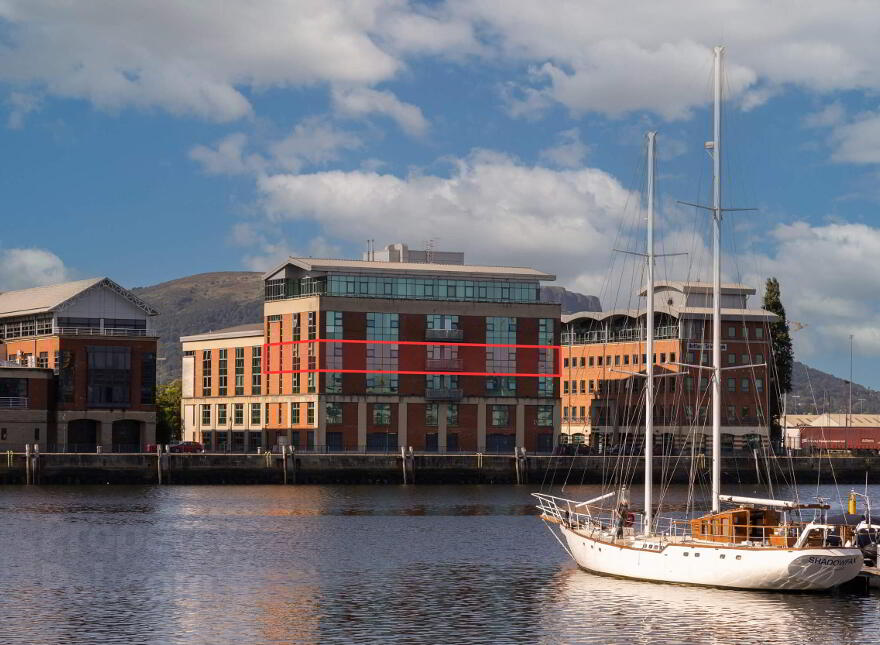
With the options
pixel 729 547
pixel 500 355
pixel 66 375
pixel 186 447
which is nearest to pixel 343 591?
pixel 729 547

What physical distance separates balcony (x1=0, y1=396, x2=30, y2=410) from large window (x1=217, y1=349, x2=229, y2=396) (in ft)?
114

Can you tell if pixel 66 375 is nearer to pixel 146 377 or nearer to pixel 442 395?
pixel 146 377

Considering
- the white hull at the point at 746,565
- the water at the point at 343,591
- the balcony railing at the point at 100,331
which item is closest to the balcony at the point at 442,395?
the balcony railing at the point at 100,331

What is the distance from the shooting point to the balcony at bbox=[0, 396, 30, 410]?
163625mm

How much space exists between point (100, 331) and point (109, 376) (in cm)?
557

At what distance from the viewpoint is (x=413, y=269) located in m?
178

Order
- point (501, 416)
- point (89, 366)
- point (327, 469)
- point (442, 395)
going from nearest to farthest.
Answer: point (327, 469) → point (89, 366) → point (442, 395) → point (501, 416)

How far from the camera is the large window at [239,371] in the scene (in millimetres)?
192000

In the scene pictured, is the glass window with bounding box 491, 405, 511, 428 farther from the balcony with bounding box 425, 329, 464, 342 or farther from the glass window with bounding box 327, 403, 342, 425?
the glass window with bounding box 327, 403, 342, 425

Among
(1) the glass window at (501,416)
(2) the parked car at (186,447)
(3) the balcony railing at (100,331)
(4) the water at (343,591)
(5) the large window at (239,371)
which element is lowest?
(4) the water at (343,591)

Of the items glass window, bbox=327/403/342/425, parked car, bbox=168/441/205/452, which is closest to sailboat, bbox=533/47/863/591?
parked car, bbox=168/441/205/452

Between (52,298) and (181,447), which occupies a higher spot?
(52,298)

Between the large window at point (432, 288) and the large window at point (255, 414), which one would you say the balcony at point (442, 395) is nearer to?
the large window at point (432, 288)

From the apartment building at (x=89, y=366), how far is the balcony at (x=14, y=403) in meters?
0.11
